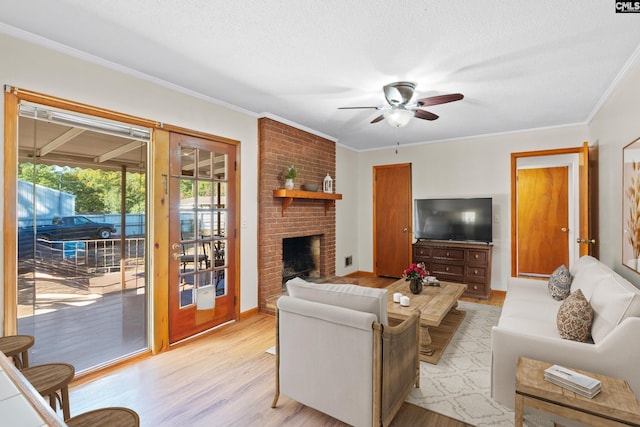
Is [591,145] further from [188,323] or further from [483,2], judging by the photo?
[188,323]

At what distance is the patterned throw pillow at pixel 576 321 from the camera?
1999mm

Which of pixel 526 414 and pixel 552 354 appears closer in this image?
pixel 552 354

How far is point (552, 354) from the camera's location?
1.91m

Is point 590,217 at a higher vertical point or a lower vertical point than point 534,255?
higher

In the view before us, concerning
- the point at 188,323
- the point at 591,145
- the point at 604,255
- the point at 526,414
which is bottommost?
the point at 526,414

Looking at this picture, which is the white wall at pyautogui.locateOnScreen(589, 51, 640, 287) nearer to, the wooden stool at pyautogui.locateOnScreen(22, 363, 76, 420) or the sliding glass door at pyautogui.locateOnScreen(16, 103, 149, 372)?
the wooden stool at pyautogui.locateOnScreen(22, 363, 76, 420)

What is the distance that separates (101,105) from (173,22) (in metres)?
1.04

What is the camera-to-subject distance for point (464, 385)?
2385mm

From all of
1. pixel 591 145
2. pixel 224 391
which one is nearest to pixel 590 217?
pixel 591 145

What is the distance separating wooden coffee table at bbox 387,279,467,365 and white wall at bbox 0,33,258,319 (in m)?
1.85

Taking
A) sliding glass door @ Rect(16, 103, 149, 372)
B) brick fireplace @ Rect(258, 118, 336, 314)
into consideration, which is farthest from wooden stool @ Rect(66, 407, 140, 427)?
brick fireplace @ Rect(258, 118, 336, 314)

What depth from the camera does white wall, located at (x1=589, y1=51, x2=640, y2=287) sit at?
2.57 metres

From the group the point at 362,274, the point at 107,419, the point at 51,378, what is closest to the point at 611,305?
the point at 107,419

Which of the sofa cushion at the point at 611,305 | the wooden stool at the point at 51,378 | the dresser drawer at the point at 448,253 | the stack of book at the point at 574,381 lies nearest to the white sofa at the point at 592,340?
the sofa cushion at the point at 611,305
